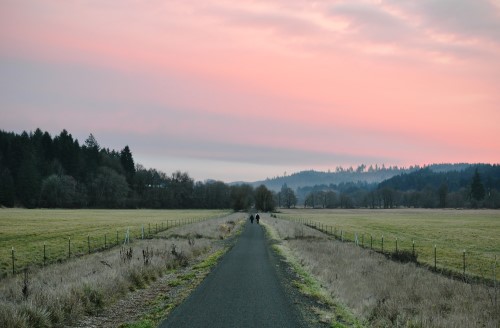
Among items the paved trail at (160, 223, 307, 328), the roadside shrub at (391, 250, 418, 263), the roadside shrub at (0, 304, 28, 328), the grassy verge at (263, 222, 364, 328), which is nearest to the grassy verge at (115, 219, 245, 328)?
the paved trail at (160, 223, 307, 328)

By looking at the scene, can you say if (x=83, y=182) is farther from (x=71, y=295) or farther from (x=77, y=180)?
(x=71, y=295)

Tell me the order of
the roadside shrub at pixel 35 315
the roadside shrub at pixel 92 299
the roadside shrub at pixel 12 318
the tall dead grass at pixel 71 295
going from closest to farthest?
the roadside shrub at pixel 12 318 → the roadside shrub at pixel 35 315 → the tall dead grass at pixel 71 295 → the roadside shrub at pixel 92 299

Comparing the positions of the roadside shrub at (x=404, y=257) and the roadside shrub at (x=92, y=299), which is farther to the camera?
the roadside shrub at (x=404, y=257)

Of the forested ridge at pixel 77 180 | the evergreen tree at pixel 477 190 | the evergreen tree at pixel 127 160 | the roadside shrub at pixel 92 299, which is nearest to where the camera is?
the roadside shrub at pixel 92 299

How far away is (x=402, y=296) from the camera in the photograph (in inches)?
608

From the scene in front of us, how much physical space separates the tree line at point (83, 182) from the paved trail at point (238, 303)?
122 meters

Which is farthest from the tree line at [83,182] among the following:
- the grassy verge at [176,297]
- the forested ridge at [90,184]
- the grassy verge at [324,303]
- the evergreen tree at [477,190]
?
the grassy verge at [324,303]

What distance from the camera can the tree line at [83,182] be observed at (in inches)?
5182

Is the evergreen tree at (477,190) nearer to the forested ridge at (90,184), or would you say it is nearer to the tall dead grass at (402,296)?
the forested ridge at (90,184)

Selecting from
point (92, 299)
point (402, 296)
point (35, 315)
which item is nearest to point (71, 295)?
point (92, 299)

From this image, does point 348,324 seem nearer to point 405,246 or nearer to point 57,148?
point 405,246

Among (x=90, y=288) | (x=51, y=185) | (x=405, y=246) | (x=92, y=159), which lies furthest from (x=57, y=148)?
(x=90, y=288)

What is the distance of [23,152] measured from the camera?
139 m

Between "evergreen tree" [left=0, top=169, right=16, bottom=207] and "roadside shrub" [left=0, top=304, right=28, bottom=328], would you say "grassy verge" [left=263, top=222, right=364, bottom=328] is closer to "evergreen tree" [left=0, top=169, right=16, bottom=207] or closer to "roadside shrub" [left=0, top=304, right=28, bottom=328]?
"roadside shrub" [left=0, top=304, right=28, bottom=328]
